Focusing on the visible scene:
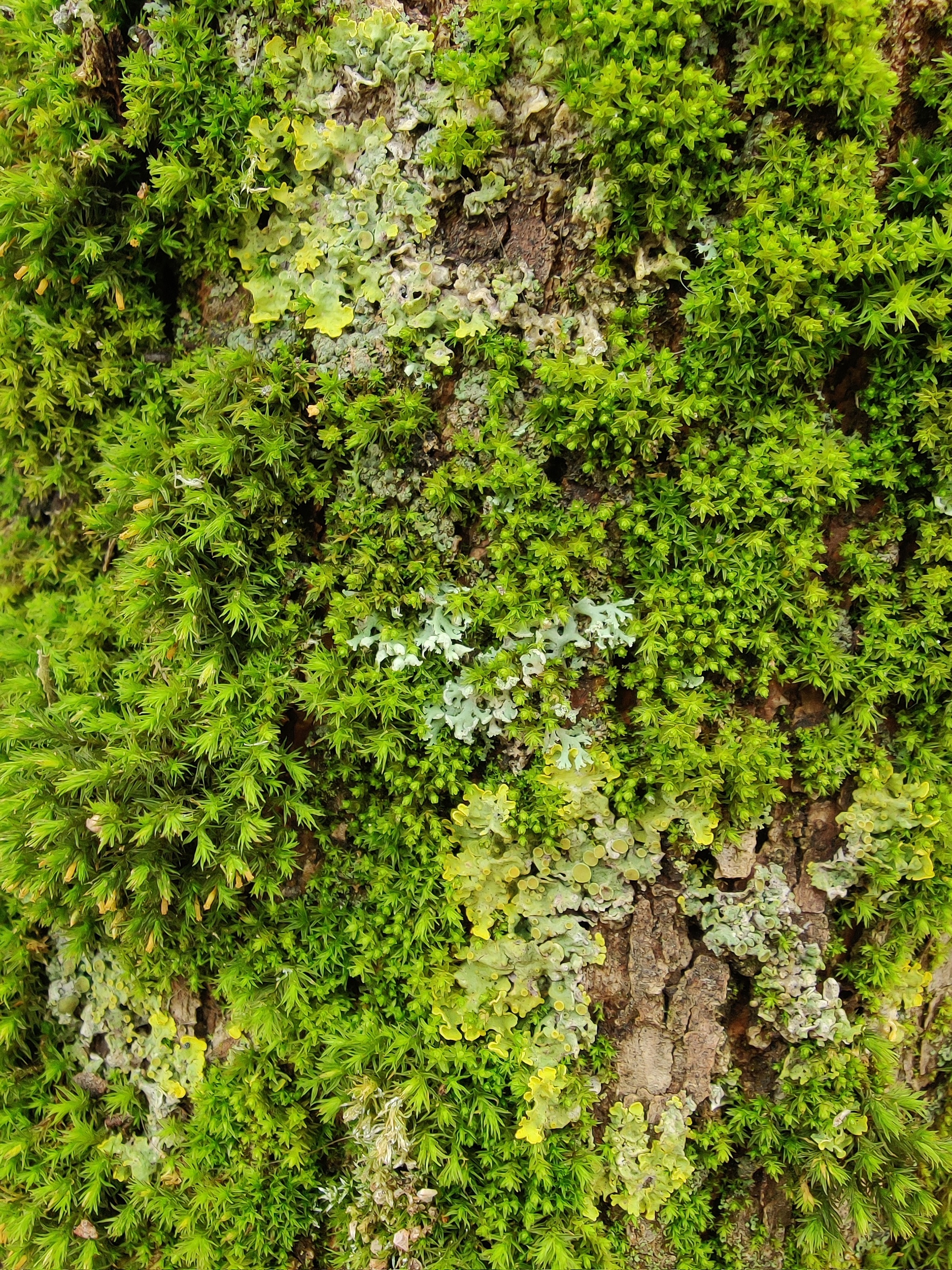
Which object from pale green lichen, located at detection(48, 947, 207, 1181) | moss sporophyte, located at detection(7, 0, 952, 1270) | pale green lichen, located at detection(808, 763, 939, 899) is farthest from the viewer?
pale green lichen, located at detection(48, 947, 207, 1181)

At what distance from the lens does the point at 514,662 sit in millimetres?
2584

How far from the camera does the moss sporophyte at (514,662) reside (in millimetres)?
2432

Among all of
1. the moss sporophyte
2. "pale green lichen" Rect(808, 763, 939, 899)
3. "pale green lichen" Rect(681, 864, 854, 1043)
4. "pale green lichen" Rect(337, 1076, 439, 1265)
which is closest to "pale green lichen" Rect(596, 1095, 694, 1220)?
the moss sporophyte

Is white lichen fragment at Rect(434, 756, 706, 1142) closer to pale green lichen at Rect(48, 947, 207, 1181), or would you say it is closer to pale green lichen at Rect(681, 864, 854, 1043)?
pale green lichen at Rect(681, 864, 854, 1043)

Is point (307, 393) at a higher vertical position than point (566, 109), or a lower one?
lower

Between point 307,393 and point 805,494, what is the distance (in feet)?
5.96

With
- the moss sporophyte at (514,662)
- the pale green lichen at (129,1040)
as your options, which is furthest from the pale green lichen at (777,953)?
the pale green lichen at (129,1040)

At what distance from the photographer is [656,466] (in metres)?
2.57

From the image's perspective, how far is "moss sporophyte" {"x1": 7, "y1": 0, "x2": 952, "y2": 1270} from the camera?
7.98 ft

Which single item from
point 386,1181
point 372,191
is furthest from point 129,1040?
point 372,191

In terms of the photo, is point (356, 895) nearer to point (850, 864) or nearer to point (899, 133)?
point (850, 864)

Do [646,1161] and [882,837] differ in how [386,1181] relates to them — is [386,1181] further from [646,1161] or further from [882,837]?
[882,837]

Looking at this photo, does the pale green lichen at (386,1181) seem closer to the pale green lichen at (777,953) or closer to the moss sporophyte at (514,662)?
the moss sporophyte at (514,662)

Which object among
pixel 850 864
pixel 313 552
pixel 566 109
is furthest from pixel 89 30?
pixel 850 864
